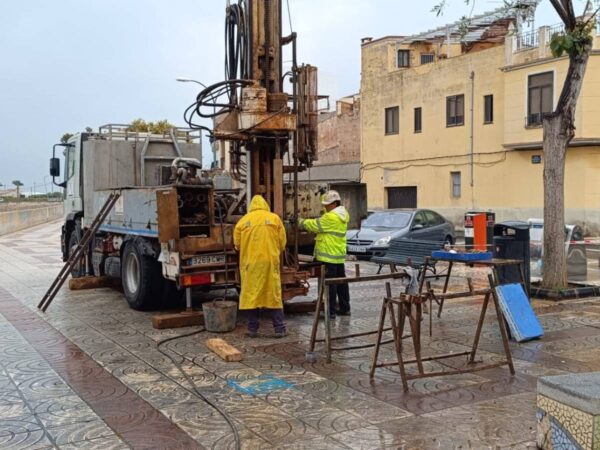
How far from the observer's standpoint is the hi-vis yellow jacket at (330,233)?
8.84 metres

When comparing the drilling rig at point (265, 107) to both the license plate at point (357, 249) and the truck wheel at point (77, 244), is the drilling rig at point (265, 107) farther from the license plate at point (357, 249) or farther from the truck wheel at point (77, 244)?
the license plate at point (357, 249)

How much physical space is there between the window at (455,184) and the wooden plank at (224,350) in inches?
901

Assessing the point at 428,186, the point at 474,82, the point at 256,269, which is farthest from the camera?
the point at 428,186

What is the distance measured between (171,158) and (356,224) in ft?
13.4

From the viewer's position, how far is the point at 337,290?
9.49 meters

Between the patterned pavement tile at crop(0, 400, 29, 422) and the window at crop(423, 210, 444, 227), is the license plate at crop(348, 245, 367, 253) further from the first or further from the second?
the patterned pavement tile at crop(0, 400, 29, 422)

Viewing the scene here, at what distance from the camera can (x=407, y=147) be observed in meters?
31.0

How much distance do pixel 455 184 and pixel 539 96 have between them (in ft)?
18.1

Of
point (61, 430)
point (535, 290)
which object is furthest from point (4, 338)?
point (535, 290)

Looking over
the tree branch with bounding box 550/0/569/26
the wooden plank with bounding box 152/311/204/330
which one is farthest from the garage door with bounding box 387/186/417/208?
the wooden plank with bounding box 152/311/204/330

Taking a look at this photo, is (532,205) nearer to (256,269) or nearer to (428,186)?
(428,186)

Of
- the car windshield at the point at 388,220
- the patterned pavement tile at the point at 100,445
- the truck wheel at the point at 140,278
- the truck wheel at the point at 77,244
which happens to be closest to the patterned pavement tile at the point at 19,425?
the patterned pavement tile at the point at 100,445

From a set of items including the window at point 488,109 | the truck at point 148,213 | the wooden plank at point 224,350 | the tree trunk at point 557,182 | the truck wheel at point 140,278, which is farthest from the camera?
the window at point 488,109

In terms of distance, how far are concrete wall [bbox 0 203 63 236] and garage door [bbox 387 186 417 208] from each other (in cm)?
1792
